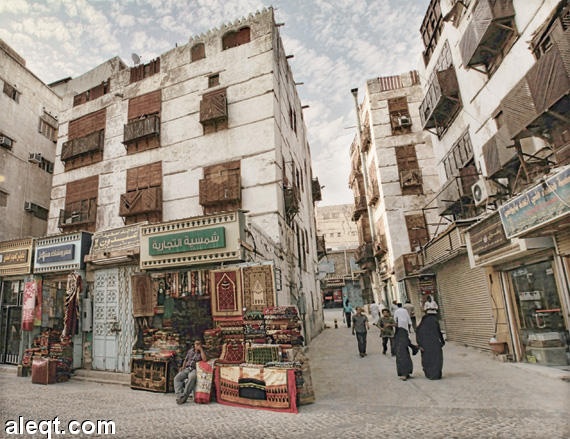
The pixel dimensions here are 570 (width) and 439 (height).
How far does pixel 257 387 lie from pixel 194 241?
4.10m

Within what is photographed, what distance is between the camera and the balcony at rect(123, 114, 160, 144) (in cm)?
1530

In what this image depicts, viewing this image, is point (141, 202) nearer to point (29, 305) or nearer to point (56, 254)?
point (56, 254)

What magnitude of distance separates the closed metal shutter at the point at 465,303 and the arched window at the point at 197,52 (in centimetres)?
1461

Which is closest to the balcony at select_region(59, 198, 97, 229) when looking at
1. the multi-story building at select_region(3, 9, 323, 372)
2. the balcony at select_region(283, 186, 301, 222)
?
the multi-story building at select_region(3, 9, 323, 372)

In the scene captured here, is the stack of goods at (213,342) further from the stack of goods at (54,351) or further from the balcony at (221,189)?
the balcony at (221,189)

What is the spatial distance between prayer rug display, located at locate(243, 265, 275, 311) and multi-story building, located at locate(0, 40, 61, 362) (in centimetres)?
1361

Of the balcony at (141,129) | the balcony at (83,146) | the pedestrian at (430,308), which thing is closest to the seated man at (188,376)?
the pedestrian at (430,308)

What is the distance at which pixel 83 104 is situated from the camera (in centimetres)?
1811

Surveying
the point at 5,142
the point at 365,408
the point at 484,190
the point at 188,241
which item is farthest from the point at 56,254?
the point at 484,190

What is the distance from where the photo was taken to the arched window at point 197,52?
16.0 meters

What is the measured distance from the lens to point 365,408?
19.1 ft

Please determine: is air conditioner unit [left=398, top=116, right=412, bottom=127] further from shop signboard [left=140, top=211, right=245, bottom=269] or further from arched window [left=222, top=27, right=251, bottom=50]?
shop signboard [left=140, top=211, right=245, bottom=269]

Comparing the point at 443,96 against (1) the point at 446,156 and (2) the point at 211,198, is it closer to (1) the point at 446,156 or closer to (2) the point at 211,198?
(1) the point at 446,156

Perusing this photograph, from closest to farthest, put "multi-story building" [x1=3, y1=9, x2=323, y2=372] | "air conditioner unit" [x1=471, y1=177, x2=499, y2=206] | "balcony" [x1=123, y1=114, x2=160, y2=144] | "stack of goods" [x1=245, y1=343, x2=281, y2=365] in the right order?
"stack of goods" [x1=245, y1=343, x2=281, y2=365] → "multi-story building" [x1=3, y1=9, x2=323, y2=372] → "air conditioner unit" [x1=471, y1=177, x2=499, y2=206] → "balcony" [x1=123, y1=114, x2=160, y2=144]
